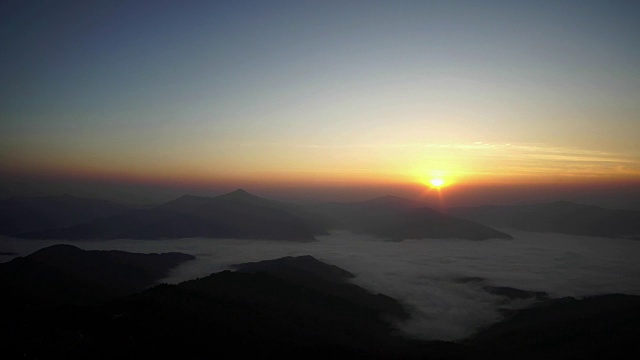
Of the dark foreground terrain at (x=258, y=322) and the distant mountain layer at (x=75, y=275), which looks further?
the distant mountain layer at (x=75, y=275)

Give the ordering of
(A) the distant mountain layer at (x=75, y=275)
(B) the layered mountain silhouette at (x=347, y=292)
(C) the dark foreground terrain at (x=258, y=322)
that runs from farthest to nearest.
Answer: (B) the layered mountain silhouette at (x=347, y=292)
(A) the distant mountain layer at (x=75, y=275)
(C) the dark foreground terrain at (x=258, y=322)

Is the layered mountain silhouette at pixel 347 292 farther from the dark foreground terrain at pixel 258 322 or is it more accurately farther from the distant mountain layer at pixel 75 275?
the distant mountain layer at pixel 75 275

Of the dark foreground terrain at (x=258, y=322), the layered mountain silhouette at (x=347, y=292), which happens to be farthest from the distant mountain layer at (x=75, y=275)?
the layered mountain silhouette at (x=347, y=292)

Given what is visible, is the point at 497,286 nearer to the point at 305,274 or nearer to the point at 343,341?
the point at 305,274

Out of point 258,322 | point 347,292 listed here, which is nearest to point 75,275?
point 258,322

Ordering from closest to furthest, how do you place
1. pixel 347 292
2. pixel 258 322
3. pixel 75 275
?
pixel 258 322, pixel 347 292, pixel 75 275

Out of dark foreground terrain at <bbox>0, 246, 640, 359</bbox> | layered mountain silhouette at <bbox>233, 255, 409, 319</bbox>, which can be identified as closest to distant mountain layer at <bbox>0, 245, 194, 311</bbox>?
dark foreground terrain at <bbox>0, 246, 640, 359</bbox>

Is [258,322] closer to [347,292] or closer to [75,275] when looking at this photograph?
[347,292]
